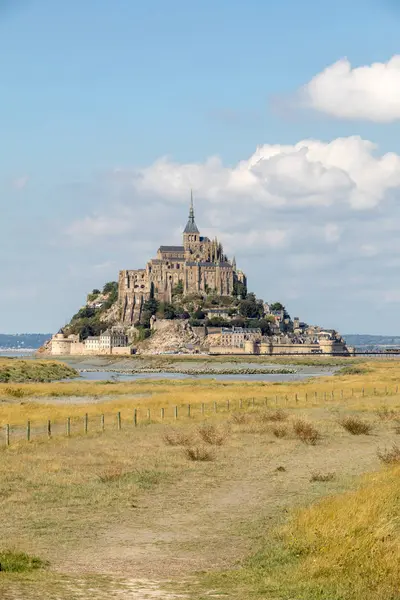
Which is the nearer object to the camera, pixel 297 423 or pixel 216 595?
pixel 216 595

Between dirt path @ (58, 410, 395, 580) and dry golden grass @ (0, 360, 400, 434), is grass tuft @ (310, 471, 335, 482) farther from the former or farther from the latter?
dry golden grass @ (0, 360, 400, 434)

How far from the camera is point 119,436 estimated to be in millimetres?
36094

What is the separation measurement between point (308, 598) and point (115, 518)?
7899mm

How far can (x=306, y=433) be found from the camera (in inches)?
1350

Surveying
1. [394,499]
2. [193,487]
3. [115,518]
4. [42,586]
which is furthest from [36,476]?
[42,586]

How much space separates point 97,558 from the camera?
51.3 feet

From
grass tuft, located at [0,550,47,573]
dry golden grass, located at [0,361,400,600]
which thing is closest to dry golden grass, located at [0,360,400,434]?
dry golden grass, located at [0,361,400,600]

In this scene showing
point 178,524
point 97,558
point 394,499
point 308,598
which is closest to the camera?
point 308,598

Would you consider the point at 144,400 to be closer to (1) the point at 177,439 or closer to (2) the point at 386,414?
(2) the point at 386,414

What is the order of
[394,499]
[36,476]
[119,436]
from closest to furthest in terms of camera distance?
[394,499] < [36,476] < [119,436]

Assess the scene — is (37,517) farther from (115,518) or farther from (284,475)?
(284,475)

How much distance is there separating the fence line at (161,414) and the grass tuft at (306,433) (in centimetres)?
765

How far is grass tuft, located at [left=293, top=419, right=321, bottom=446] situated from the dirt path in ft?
1.14

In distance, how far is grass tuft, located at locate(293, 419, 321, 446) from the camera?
3369 cm
